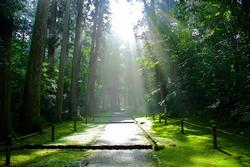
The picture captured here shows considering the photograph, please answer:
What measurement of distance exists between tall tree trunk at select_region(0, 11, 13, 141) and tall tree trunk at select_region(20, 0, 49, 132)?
1352 millimetres

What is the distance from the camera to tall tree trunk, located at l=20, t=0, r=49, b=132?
770 inches

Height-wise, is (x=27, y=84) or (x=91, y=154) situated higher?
(x=27, y=84)

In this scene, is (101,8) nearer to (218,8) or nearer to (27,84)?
(27,84)

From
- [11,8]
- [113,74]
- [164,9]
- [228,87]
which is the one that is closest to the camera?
[11,8]

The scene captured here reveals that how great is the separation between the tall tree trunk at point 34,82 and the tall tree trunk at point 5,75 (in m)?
1.35

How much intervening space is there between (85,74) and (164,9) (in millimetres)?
23044

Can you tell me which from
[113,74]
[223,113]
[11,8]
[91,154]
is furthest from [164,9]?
[113,74]

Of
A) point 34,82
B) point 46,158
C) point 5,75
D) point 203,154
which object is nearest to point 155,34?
point 34,82

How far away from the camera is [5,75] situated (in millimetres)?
18266

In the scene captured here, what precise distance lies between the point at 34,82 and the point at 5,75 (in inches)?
77.5

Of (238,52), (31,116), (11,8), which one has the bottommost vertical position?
(31,116)

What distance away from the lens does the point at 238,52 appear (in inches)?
760

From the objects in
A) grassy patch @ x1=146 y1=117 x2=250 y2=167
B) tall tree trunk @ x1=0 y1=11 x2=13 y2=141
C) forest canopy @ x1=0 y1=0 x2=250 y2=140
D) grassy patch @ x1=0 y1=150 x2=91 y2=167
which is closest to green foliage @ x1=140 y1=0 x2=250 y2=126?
forest canopy @ x1=0 y1=0 x2=250 y2=140

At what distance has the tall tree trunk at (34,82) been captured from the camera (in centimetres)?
1956
